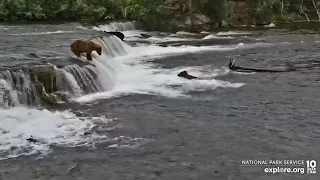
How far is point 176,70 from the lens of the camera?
1900 centimetres

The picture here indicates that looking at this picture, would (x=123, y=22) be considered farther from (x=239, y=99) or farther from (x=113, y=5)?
(x=239, y=99)

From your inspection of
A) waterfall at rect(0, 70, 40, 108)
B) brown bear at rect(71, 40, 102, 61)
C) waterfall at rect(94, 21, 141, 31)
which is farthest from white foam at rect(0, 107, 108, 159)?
waterfall at rect(94, 21, 141, 31)

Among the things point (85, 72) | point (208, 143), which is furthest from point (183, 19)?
point (208, 143)

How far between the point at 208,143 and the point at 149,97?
4.69 m

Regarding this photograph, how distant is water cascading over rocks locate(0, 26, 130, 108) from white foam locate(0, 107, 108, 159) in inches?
24.1

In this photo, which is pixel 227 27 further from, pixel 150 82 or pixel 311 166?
pixel 311 166

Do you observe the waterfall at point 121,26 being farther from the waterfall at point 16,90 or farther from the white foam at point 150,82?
the waterfall at point 16,90

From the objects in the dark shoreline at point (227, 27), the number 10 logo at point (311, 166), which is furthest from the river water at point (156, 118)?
the dark shoreline at point (227, 27)

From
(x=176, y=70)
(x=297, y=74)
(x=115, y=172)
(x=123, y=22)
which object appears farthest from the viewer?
(x=123, y=22)

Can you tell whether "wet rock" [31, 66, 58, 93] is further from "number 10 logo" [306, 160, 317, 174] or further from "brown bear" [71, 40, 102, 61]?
"number 10 logo" [306, 160, 317, 174]

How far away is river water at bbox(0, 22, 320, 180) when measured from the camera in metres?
8.80

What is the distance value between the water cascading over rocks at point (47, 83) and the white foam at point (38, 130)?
0.61 metres

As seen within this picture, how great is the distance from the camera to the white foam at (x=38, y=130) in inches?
386

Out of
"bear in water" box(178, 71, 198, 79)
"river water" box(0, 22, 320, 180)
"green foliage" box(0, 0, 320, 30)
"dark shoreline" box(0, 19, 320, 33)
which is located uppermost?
"green foliage" box(0, 0, 320, 30)
